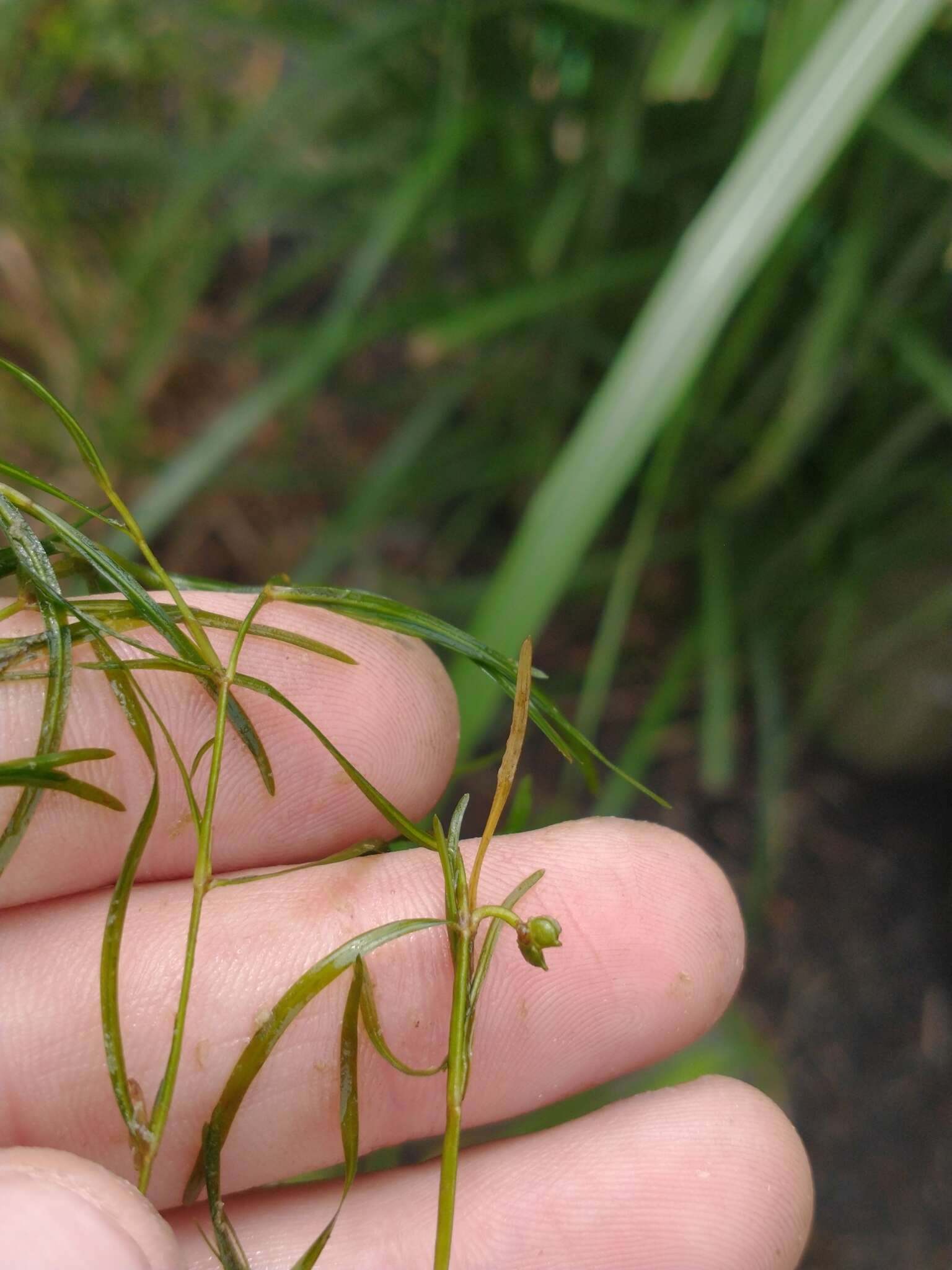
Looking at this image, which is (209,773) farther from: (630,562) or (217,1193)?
(630,562)

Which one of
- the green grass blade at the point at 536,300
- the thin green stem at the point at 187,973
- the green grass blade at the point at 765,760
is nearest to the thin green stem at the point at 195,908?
the thin green stem at the point at 187,973

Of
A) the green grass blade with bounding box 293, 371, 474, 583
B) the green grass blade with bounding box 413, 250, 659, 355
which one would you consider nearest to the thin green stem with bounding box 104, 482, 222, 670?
the green grass blade with bounding box 413, 250, 659, 355

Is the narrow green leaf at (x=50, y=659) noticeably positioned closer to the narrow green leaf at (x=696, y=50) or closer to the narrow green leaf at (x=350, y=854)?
the narrow green leaf at (x=350, y=854)

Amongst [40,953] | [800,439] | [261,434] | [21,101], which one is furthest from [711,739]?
[21,101]

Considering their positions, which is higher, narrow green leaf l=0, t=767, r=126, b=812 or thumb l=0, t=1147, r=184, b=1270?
narrow green leaf l=0, t=767, r=126, b=812

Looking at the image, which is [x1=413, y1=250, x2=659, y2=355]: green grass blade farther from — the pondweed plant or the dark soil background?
the dark soil background

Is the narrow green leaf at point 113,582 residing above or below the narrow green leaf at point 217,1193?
above

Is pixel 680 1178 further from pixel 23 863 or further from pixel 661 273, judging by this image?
pixel 661 273
